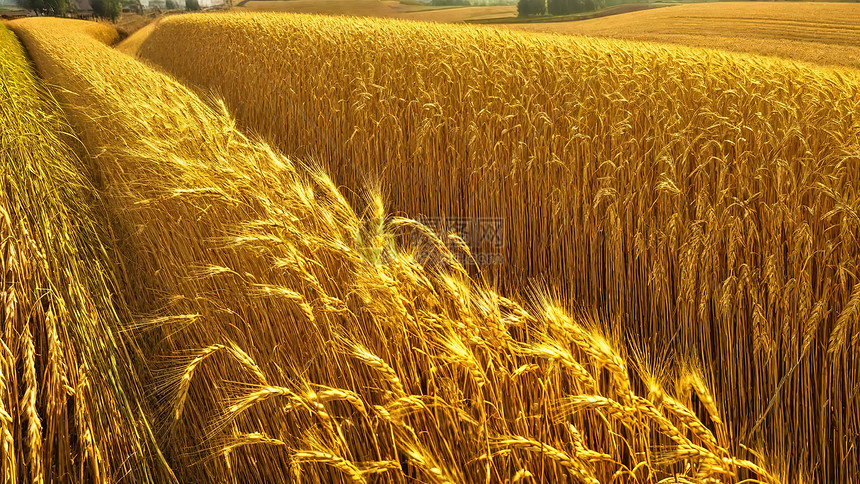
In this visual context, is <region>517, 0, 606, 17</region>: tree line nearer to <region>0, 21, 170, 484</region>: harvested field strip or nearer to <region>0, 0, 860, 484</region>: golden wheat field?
<region>0, 0, 860, 484</region>: golden wheat field

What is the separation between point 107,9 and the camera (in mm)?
A: 40562

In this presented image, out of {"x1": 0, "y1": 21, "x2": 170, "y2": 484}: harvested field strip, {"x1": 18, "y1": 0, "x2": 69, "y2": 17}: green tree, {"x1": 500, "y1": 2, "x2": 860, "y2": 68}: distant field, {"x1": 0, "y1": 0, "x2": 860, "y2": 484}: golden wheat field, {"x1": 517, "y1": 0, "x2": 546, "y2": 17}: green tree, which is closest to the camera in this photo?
{"x1": 0, "y1": 0, "x2": 860, "y2": 484}: golden wheat field

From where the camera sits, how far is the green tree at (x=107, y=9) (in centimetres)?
4004

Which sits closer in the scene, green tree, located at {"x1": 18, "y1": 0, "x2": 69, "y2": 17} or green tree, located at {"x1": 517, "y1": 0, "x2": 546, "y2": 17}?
green tree, located at {"x1": 517, "y1": 0, "x2": 546, "y2": 17}

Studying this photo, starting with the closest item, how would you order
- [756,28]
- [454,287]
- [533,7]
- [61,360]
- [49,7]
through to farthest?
[454,287] → [61,360] → [756,28] → [533,7] → [49,7]

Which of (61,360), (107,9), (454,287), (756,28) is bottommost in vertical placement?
(61,360)

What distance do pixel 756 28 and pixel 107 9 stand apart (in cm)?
4198

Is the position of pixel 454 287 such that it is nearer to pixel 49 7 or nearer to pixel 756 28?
pixel 756 28

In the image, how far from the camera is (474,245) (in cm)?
308

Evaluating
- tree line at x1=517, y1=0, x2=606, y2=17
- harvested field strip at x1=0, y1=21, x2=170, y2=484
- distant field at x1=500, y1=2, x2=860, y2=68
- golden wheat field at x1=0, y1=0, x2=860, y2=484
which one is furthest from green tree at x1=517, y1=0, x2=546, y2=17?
harvested field strip at x1=0, y1=21, x2=170, y2=484

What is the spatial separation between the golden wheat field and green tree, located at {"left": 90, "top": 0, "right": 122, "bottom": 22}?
43542 millimetres

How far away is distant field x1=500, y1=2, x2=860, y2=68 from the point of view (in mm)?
12805

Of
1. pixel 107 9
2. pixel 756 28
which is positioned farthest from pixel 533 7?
pixel 107 9

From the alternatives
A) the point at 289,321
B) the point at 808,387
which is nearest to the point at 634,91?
the point at 808,387
